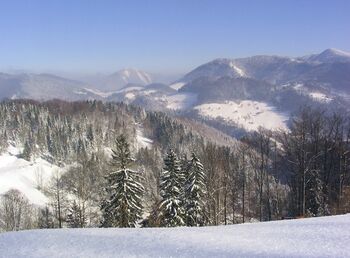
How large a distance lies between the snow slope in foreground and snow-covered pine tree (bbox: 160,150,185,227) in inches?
718

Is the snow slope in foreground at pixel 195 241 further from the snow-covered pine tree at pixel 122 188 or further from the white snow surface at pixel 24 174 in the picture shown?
the white snow surface at pixel 24 174

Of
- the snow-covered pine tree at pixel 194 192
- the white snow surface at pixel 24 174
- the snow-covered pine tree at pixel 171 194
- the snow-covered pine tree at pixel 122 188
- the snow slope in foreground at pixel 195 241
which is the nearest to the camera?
the snow slope in foreground at pixel 195 241

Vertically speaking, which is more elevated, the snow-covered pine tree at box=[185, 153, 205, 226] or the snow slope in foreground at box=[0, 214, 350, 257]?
the snow slope in foreground at box=[0, 214, 350, 257]

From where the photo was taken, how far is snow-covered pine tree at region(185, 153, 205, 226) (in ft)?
132

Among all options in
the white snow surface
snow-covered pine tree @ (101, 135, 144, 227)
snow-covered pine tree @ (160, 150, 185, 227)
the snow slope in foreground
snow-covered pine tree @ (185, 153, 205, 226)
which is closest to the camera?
the snow slope in foreground

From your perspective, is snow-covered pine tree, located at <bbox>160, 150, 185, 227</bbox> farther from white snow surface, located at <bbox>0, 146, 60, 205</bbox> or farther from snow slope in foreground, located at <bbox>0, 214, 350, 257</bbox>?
white snow surface, located at <bbox>0, 146, 60, 205</bbox>

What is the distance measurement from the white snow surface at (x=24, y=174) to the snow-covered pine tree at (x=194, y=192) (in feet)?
317

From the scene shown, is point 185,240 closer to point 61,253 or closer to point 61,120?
point 61,253

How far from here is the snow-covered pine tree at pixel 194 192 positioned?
40375mm

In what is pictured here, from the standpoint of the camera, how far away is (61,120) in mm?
199750

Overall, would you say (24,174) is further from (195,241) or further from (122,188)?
(195,241)

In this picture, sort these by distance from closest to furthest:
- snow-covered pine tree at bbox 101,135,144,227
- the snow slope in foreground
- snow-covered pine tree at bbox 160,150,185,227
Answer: the snow slope in foreground → snow-covered pine tree at bbox 101,135,144,227 → snow-covered pine tree at bbox 160,150,185,227

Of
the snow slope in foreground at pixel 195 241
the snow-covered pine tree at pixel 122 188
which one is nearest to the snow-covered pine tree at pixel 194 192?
the snow-covered pine tree at pixel 122 188

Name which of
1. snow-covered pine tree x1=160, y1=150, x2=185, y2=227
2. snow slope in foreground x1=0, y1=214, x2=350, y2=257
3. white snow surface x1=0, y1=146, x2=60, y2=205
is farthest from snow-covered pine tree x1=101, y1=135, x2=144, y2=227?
white snow surface x1=0, y1=146, x2=60, y2=205
